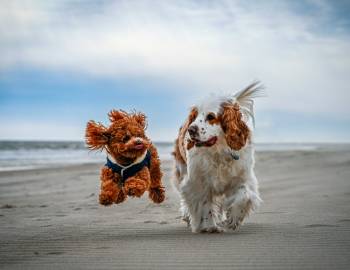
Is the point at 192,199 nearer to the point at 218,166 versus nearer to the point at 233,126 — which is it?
the point at 218,166

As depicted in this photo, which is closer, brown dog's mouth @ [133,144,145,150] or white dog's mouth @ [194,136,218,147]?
white dog's mouth @ [194,136,218,147]

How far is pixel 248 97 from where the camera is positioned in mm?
6168

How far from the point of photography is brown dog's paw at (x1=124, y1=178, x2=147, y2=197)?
5398 mm

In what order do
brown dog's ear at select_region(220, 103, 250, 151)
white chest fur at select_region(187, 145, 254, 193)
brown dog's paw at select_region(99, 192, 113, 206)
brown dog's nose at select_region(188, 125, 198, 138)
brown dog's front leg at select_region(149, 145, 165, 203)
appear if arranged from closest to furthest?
1. brown dog's nose at select_region(188, 125, 198, 138)
2. brown dog's paw at select_region(99, 192, 113, 206)
3. brown dog's ear at select_region(220, 103, 250, 151)
4. white chest fur at select_region(187, 145, 254, 193)
5. brown dog's front leg at select_region(149, 145, 165, 203)

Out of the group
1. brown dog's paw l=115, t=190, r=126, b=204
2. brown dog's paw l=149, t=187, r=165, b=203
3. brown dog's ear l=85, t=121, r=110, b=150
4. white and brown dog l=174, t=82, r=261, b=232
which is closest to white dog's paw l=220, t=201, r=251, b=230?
white and brown dog l=174, t=82, r=261, b=232

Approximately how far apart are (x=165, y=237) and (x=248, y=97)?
1818mm

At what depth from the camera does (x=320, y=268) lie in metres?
3.78

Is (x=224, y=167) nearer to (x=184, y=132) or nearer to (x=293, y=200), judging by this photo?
A: (x=184, y=132)

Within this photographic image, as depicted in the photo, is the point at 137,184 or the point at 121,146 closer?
the point at 137,184

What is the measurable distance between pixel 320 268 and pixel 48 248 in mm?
2155

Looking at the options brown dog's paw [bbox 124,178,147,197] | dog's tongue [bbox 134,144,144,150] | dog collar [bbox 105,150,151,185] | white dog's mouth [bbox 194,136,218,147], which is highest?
white dog's mouth [bbox 194,136,218,147]

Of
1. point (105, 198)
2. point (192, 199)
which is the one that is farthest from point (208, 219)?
point (105, 198)

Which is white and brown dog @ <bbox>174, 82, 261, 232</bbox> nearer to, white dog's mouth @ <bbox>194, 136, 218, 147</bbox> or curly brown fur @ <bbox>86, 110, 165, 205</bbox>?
white dog's mouth @ <bbox>194, 136, 218, 147</bbox>

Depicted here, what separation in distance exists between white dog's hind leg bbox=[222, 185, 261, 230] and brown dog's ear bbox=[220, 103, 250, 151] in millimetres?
454
